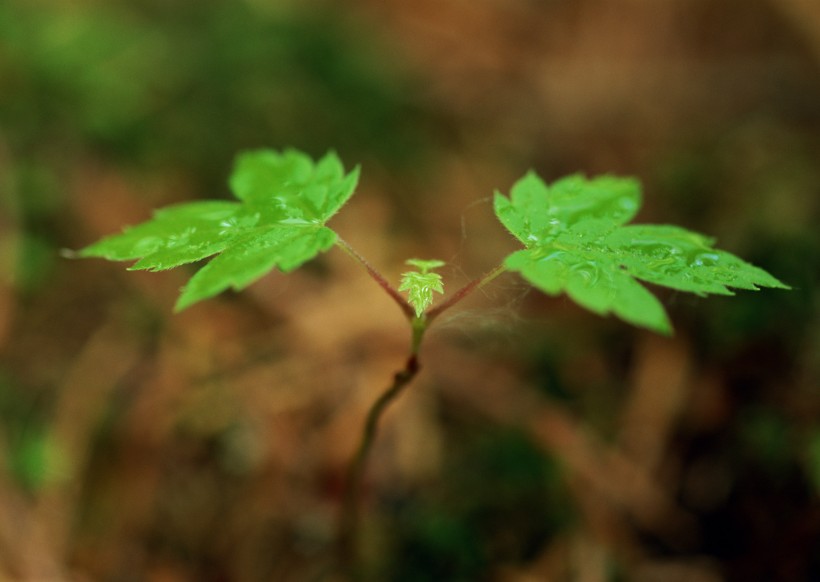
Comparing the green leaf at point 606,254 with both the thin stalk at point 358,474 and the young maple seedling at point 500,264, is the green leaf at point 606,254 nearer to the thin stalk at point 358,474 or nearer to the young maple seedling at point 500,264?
the young maple seedling at point 500,264

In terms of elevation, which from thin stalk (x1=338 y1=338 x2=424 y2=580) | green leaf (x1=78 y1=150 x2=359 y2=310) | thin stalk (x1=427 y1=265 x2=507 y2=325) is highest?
green leaf (x1=78 y1=150 x2=359 y2=310)

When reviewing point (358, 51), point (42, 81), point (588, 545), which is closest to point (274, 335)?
point (588, 545)

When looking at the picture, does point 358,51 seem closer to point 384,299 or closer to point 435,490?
point 384,299

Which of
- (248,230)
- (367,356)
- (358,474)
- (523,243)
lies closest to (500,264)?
(523,243)

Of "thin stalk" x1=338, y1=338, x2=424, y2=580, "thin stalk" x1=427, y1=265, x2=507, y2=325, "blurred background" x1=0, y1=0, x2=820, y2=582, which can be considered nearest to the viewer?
"thin stalk" x1=427, y1=265, x2=507, y2=325

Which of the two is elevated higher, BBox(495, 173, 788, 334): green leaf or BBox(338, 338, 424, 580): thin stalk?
BBox(495, 173, 788, 334): green leaf

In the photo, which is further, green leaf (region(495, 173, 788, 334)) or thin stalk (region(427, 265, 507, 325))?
thin stalk (region(427, 265, 507, 325))

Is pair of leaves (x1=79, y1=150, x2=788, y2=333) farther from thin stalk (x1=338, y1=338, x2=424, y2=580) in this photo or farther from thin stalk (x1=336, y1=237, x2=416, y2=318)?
thin stalk (x1=338, y1=338, x2=424, y2=580)

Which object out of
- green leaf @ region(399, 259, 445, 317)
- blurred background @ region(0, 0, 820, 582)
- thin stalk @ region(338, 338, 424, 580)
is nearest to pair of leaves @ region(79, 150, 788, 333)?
green leaf @ region(399, 259, 445, 317)

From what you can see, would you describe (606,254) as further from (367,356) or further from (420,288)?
(367,356)
